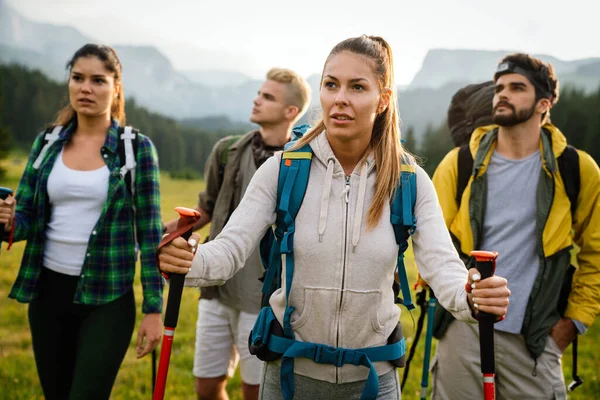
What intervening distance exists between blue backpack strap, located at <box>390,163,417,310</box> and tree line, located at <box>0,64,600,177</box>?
32.6 m

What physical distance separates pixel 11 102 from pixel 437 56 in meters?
50.7

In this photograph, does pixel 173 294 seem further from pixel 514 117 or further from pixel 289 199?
pixel 514 117

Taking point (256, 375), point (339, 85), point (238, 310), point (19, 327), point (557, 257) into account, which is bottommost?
point (19, 327)

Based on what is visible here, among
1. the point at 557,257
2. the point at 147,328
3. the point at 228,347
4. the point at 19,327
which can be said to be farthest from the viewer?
the point at 19,327

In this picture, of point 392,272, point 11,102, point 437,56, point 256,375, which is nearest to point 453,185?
point 392,272

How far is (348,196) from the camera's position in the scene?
285 centimetres

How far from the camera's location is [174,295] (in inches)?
98.3

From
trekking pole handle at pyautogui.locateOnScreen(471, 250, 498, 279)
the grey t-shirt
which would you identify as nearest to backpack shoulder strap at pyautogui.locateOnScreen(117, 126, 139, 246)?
trekking pole handle at pyautogui.locateOnScreen(471, 250, 498, 279)

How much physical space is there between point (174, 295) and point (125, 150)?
2094 mm

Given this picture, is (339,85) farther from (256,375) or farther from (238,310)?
(256,375)

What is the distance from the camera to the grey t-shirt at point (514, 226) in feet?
14.6

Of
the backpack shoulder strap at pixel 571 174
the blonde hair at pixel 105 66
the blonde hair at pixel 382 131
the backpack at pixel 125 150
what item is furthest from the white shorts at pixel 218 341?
the backpack shoulder strap at pixel 571 174

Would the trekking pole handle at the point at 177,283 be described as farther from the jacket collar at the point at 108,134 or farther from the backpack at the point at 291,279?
the jacket collar at the point at 108,134

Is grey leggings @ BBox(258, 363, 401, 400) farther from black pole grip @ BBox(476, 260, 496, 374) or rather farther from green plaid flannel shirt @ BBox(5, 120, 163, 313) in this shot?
green plaid flannel shirt @ BBox(5, 120, 163, 313)
